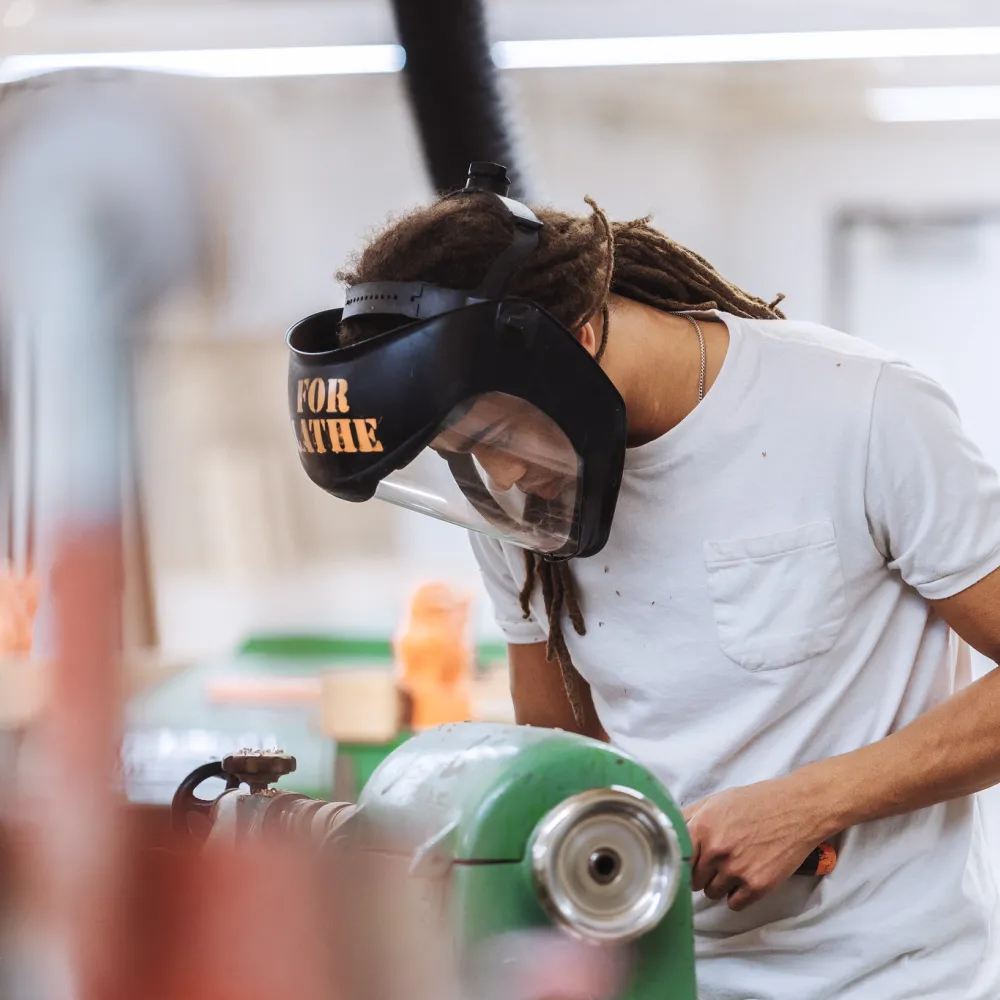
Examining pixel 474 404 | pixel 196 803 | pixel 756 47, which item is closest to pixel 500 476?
pixel 474 404

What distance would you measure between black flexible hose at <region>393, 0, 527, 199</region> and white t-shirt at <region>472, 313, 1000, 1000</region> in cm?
87

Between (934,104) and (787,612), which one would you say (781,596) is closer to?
(787,612)

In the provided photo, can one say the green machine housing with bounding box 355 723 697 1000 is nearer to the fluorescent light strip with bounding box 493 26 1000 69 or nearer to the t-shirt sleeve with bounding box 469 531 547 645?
the t-shirt sleeve with bounding box 469 531 547 645

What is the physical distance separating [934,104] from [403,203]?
5.35 ft

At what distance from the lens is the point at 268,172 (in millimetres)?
3549

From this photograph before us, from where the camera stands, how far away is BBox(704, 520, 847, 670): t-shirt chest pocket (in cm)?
111

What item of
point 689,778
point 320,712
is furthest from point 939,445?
point 320,712

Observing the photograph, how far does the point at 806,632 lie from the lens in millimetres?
1114

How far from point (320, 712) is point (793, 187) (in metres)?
2.11

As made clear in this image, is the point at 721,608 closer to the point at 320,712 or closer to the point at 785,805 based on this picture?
the point at 785,805

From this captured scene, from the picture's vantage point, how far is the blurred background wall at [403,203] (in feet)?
11.3

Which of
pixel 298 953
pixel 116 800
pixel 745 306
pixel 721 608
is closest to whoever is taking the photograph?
pixel 298 953

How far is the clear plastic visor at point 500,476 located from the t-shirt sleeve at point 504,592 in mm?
238

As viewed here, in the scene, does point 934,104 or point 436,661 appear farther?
point 934,104
